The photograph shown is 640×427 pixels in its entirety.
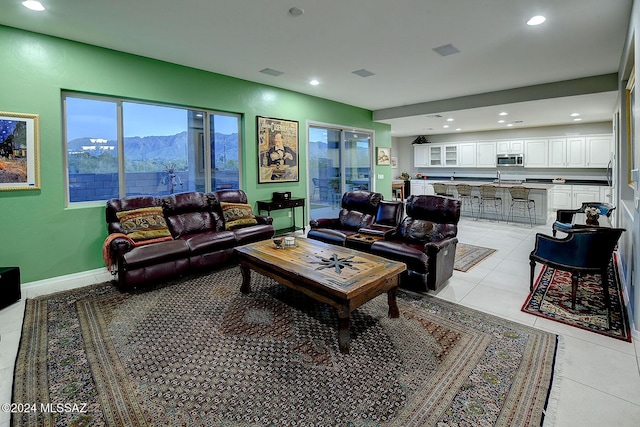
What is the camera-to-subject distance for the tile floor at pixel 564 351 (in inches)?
74.9

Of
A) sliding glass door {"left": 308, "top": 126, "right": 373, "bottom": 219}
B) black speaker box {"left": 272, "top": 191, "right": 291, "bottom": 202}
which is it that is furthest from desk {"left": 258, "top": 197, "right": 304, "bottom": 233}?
sliding glass door {"left": 308, "top": 126, "right": 373, "bottom": 219}

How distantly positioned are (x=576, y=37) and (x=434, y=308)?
357 cm

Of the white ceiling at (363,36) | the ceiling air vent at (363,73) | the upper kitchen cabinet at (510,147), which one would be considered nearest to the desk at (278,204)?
the white ceiling at (363,36)

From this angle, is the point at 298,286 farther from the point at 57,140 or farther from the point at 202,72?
the point at 202,72

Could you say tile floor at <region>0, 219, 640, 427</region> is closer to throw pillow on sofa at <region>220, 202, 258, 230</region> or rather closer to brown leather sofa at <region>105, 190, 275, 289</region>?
brown leather sofa at <region>105, 190, 275, 289</region>

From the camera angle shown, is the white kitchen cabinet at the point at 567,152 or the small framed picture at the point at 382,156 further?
the white kitchen cabinet at the point at 567,152

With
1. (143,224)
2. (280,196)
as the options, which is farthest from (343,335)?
(280,196)

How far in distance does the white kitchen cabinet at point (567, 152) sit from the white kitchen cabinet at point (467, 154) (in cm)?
216

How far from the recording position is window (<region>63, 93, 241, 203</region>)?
14.2ft

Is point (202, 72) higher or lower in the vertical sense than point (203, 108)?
higher

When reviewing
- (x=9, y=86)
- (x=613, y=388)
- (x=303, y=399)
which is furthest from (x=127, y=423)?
(x=9, y=86)

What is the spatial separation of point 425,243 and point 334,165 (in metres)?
4.21

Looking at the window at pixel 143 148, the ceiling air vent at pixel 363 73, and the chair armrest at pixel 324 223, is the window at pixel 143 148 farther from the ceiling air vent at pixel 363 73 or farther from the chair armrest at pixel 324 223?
the ceiling air vent at pixel 363 73

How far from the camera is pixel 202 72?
5.21 meters
